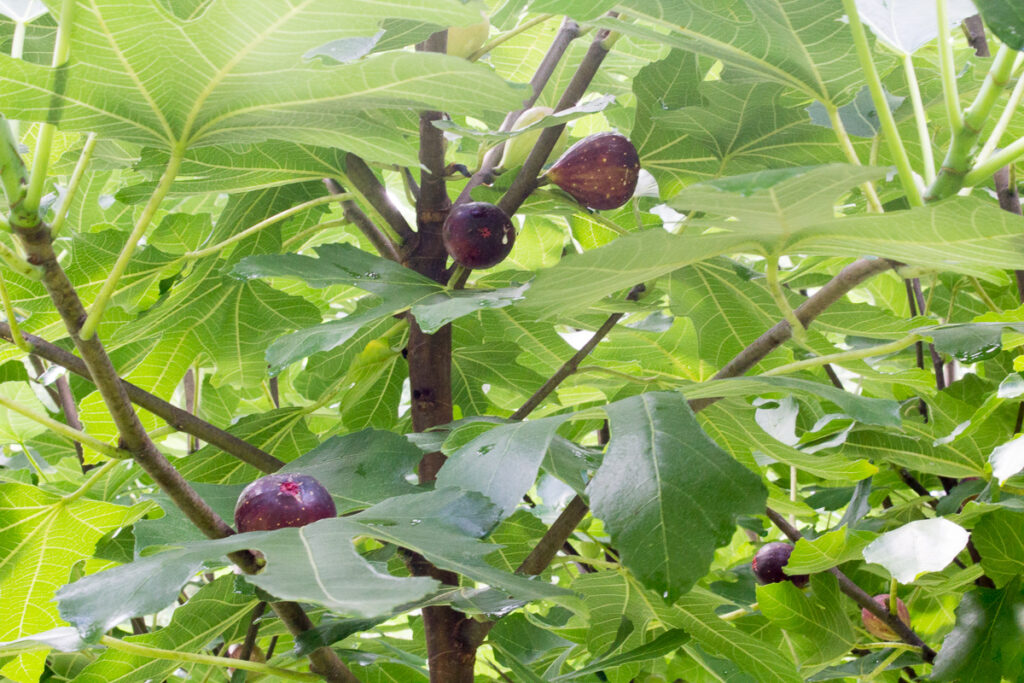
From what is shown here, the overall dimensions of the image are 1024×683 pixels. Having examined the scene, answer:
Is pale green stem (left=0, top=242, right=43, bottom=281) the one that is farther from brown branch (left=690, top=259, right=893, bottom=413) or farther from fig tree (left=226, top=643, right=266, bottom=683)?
brown branch (left=690, top=259, right=893, bottom=413)

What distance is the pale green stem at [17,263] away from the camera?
48 centimetres

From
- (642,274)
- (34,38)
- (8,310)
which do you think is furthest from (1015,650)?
(34,38)

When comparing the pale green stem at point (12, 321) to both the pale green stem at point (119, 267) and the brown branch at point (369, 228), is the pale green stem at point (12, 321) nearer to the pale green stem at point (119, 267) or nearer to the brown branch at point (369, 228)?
the pale green stem at point (119, 267)

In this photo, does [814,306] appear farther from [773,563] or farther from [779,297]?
[773,563]

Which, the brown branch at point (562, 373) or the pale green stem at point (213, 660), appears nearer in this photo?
the pale green stem at point (213, 660)

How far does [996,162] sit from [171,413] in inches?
25.8

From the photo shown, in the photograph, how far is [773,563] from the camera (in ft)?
3.68

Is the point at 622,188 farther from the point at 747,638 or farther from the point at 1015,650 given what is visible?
the point at 1015,650

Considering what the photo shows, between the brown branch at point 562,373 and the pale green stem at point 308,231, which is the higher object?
the pale green stem at point 308,231

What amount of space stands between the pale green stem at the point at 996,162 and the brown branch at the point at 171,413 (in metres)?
0.57

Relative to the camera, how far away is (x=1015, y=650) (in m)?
0.84

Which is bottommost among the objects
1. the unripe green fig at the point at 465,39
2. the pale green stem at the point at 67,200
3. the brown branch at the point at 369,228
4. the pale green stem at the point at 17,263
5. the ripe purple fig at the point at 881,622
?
the ripe purple fig at the point at 881,622

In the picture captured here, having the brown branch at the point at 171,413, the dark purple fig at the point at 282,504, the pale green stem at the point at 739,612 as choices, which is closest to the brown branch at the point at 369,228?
the brown branch at the point at 171,413

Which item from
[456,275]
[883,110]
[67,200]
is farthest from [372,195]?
[883,110]
